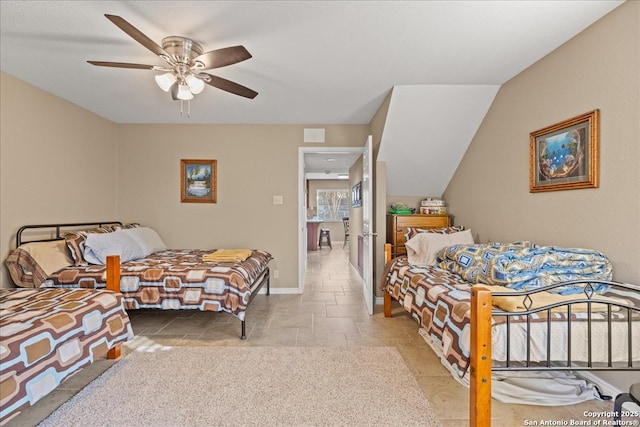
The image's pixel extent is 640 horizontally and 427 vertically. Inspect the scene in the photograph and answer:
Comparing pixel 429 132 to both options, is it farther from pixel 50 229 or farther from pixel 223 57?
pixel 50 229

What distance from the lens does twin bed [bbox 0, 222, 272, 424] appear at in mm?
1548

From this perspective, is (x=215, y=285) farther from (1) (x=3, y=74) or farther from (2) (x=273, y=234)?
(1) (x=3, y=74)

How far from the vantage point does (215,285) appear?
8.95 feet

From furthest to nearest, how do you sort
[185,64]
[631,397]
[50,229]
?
1. [50,229]
2. [185,64]
3. [631,397]

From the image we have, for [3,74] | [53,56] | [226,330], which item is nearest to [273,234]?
[226,330]

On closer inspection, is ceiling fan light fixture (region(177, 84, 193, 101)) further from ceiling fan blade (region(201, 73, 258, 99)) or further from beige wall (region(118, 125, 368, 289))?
beige wall (region(118, 125, 368, 289))

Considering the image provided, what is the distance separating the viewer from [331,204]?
11.0 metres

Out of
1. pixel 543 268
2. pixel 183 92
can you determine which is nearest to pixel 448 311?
pixel 543 268

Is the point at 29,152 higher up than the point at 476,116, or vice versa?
the point at 476,116

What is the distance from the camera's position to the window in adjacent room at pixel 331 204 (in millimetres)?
10961

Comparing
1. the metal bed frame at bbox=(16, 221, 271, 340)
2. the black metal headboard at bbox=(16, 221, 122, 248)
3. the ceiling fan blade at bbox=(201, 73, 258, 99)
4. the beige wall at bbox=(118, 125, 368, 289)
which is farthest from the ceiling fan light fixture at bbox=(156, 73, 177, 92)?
the black metal headboard at bbox=(16, 221, 122, 248)

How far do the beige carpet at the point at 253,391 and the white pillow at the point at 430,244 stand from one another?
1.04 m

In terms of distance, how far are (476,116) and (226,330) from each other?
11.6 feet

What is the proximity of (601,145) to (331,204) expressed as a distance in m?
9.16
